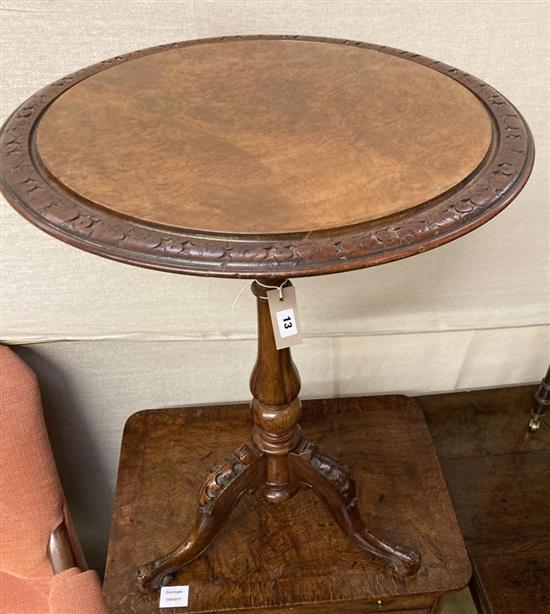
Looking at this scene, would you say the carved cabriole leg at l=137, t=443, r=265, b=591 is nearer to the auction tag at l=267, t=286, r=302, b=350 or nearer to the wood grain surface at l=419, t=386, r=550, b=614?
the auction tag at l=267, t=286, r=302, b=350

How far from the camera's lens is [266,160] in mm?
541

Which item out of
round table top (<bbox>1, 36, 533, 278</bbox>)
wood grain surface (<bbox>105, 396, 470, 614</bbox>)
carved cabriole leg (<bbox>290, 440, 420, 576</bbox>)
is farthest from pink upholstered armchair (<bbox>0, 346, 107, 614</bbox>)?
round table top (<bbox>1, 36, 533, 278</bbox>)

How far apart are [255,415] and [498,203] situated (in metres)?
0.43

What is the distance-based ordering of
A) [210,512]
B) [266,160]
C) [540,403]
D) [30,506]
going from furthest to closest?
1. [540,403]
2. [30,506]
3. [210,512]
4. [266,160]

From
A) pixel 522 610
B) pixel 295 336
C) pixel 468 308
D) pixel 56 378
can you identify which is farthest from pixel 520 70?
pixel 56 378

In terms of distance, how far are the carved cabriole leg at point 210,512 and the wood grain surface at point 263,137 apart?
0.45 metres

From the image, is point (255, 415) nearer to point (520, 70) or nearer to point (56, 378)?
point (56, 378)

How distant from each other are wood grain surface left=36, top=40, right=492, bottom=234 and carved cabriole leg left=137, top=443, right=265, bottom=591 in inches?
17.7

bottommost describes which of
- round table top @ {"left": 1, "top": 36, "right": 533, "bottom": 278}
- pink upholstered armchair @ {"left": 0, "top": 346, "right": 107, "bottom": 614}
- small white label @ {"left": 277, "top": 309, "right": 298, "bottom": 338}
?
pink upholstered armchair @ {"left": 0, "top": 346, "right": 107, "bottom": 614}

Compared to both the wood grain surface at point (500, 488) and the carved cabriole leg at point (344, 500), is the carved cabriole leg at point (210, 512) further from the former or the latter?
the wood grain surface at point (500, 488)

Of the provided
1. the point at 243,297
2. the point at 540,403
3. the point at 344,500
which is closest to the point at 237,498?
the point at 344,500

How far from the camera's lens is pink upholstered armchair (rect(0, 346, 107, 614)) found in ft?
3.04

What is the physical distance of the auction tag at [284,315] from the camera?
63 centimetres

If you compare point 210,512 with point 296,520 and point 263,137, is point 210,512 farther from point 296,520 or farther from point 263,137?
point 263,137
